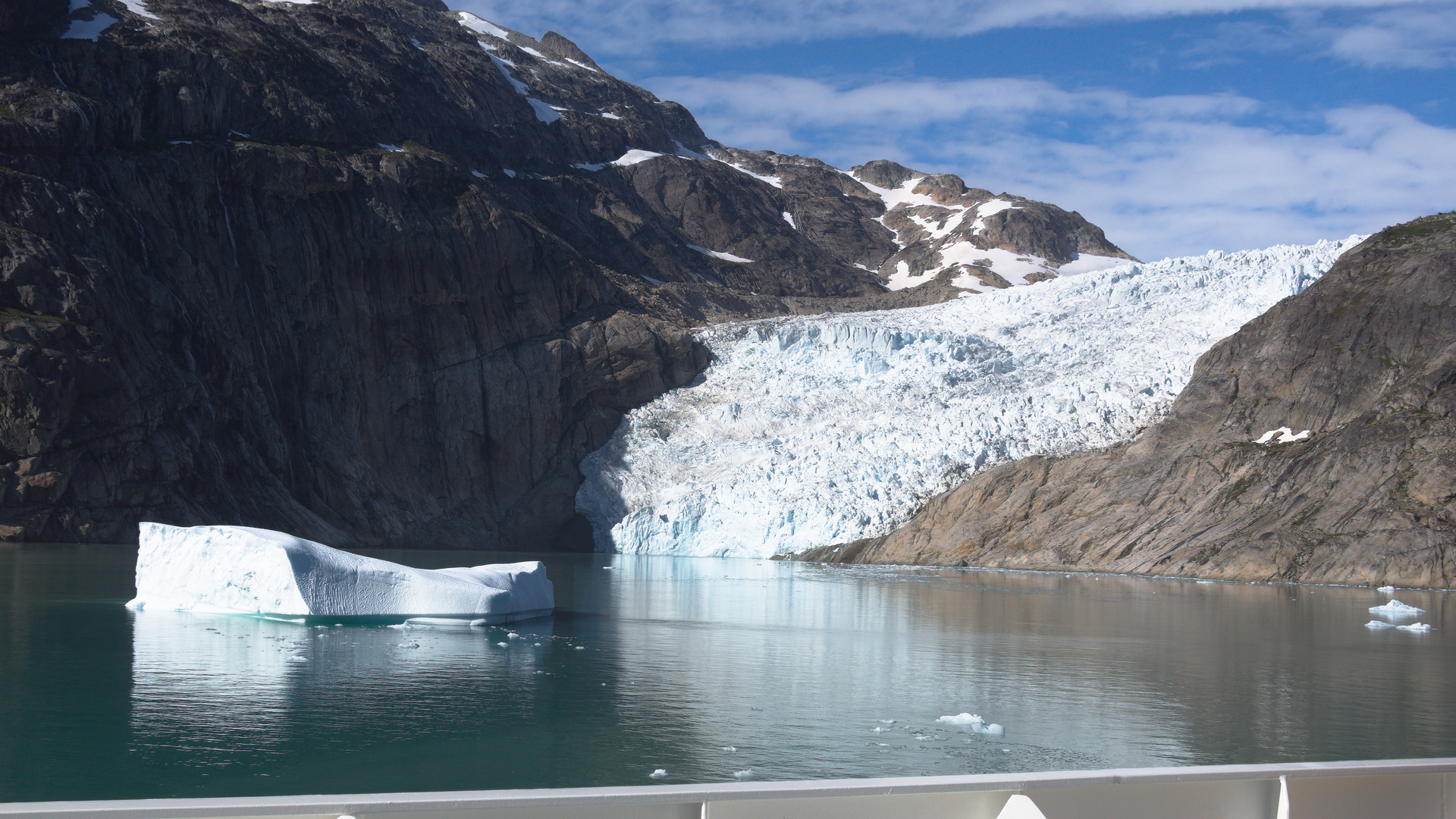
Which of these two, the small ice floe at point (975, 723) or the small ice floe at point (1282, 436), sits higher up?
the small ice floe at point (1282, 436)

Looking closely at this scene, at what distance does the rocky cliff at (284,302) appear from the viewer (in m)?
35.9

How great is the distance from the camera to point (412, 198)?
5053 cm

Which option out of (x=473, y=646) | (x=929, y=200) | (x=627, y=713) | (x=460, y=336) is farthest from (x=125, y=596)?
(x=929, y=200)

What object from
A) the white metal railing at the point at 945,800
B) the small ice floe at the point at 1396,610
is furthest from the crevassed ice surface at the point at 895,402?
the white metal railing at the point at 945,800

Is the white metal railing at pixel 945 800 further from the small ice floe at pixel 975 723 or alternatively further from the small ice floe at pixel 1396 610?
the small ice floe at pixel 1396 610

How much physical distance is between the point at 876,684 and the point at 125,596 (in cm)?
1385

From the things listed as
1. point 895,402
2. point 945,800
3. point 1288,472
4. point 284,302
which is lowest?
point 945,800

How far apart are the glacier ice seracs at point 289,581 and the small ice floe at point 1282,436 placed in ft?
90.5

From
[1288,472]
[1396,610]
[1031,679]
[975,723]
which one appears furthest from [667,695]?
[1288,472]

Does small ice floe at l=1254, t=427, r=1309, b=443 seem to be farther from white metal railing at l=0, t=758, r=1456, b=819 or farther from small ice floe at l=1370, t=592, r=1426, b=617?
white metal railing at l=0, t=758, r=1456, b=819

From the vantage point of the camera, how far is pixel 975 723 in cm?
1051

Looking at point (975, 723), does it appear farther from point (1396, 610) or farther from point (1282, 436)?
point (1282, 436)

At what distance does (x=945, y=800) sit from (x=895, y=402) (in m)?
44.9

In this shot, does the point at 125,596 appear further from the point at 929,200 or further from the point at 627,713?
the point at 929,200
